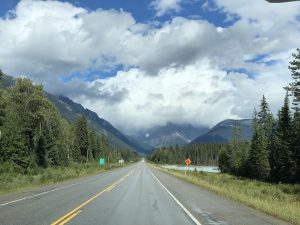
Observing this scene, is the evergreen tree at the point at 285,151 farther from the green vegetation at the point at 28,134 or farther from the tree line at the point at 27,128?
the tree line at the point at 27,128

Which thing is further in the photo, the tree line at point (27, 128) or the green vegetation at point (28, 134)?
the tree line at point (27, 128)

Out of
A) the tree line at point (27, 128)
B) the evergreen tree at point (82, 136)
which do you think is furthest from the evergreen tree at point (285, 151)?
the evergreen tree at point (82, 136)

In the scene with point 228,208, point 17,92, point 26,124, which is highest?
point 17,92

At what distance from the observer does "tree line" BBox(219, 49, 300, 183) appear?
6588cm

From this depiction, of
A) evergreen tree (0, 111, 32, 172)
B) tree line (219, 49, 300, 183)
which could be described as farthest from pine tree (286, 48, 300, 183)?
evergreen tree (0, 111, 32, 172)

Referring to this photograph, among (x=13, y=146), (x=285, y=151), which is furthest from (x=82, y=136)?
(x=285, y=151)

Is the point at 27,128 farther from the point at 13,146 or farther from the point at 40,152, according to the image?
the point at 13,146

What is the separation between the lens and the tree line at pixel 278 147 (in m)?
65.9

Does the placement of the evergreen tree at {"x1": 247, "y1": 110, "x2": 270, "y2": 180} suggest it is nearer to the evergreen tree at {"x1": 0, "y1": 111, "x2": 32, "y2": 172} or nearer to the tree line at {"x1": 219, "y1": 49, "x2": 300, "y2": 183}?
the tree line at {"x1": 219, "y1": 49, "x2": 300, "y2": 183}

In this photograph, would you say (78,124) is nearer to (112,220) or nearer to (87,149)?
(87,149)

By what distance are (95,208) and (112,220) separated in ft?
12.0

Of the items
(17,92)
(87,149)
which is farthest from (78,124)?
(17,92)

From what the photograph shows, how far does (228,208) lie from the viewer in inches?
702

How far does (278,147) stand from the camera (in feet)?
236
